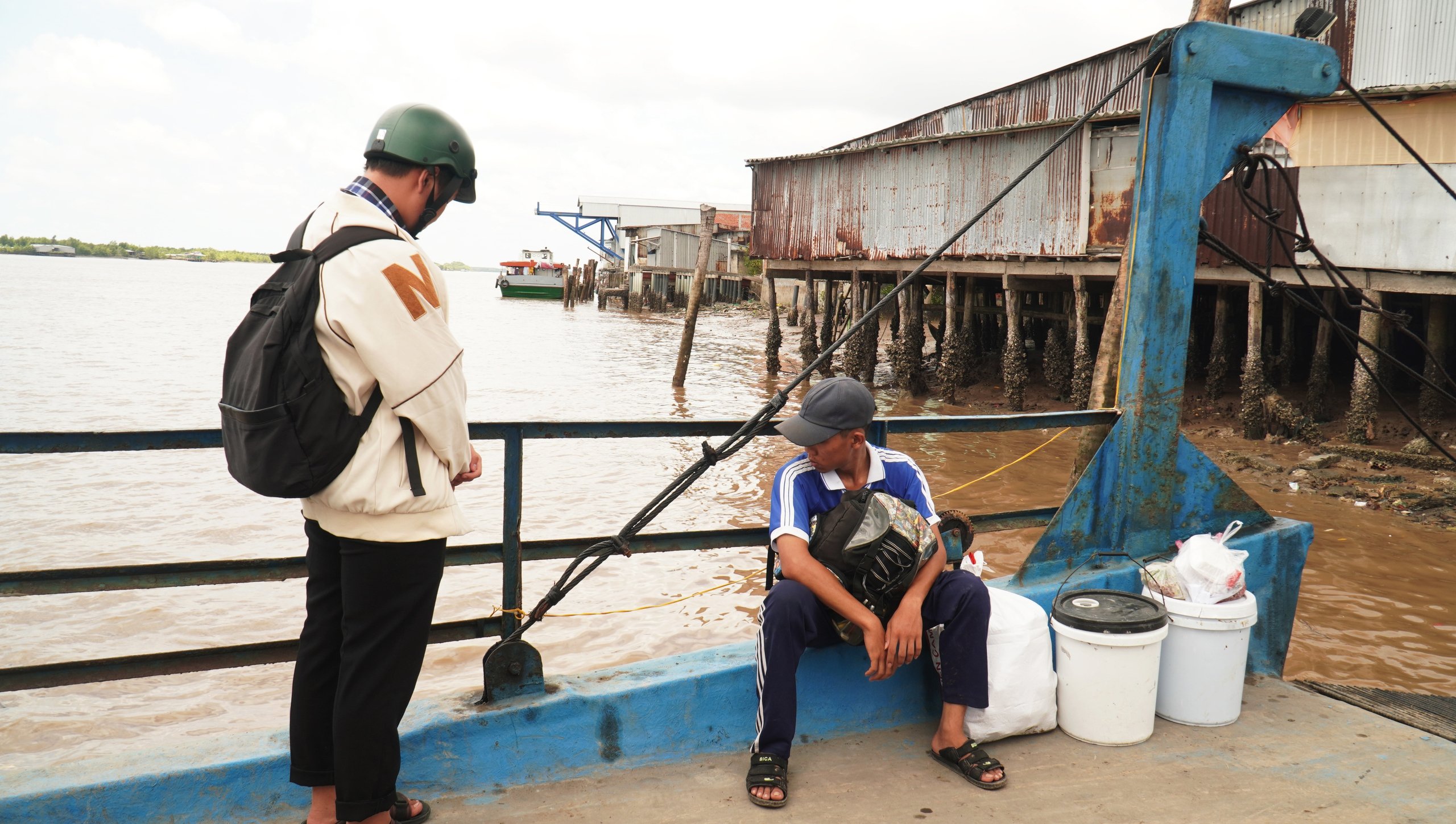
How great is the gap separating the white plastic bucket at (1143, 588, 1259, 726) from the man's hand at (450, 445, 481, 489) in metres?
2.52

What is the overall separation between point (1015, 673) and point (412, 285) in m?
2.27

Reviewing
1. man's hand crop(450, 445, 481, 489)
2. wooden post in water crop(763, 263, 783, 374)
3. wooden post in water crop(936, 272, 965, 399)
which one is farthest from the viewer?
wooden post in water crop(763, 263, 783, 374)

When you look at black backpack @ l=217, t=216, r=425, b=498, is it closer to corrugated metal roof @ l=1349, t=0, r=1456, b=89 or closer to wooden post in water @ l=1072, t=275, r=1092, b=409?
wooden post in water @ l=1072, t=275, r=1092, b=409

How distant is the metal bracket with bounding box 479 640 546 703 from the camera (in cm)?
281

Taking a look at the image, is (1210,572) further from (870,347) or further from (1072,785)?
(870,347)

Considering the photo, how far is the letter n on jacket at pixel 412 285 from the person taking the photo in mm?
2029

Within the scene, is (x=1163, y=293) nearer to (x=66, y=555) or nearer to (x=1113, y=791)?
(x=1113, y=791)

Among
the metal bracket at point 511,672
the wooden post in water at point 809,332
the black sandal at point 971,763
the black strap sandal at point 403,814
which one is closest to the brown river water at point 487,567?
the metal bracket at point 511,672

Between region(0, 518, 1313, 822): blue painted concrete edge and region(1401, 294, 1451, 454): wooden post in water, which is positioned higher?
region(1401, 294, 1451, 454): wooden post in water

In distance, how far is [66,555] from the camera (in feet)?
25.0

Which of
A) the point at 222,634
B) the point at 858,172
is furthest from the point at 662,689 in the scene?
the point at 858,172

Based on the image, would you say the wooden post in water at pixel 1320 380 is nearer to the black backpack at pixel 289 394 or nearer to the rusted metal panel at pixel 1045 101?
the rusted metal panel at pixel 1045 101

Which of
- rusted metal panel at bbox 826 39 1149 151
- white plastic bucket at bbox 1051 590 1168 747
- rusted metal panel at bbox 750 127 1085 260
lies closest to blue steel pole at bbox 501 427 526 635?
white plastic bucket at bbox 1051 590 1168 747

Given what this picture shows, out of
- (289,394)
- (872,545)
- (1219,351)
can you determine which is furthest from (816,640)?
(1219,351)
